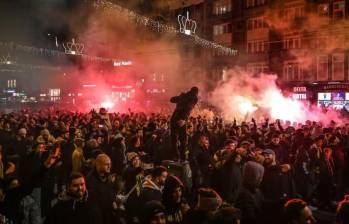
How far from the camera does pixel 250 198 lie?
4172 mm

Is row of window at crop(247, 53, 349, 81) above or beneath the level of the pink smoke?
above

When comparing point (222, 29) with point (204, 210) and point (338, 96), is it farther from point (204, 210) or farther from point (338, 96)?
point (204, 210)

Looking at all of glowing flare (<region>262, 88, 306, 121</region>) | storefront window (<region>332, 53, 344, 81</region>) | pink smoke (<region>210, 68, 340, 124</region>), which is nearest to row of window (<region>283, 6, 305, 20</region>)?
storefront window (<region>332, 53, 344, 81</region>)

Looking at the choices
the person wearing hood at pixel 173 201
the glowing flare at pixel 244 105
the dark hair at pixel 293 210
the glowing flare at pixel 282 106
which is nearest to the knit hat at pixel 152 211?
the person wearing hood at pixel 173 201

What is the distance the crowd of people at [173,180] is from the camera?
3762mm

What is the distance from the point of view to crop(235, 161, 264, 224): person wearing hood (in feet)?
13.3

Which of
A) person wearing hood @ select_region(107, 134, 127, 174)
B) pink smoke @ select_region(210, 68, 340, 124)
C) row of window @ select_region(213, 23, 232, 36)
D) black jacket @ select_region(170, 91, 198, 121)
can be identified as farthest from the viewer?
row of window @ select_region(213, 23, 232, 36)

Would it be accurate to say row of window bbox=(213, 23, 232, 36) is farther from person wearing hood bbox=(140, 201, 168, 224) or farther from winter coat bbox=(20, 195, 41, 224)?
person wearing hood bbox=(140, 201, 168, 224)

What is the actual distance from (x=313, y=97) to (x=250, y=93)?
471 cm

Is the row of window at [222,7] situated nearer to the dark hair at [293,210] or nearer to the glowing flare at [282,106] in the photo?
the glowing flare at [282,106]

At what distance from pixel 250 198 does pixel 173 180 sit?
0.90 m

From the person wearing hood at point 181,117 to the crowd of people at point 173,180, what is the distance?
3cm

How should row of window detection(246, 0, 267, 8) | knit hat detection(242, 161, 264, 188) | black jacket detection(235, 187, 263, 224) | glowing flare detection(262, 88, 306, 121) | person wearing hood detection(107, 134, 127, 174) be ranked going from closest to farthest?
black jacket detection(235, 187, 263, 224), knit hat detection(242, 161, 264, 188), person wearing hood detection(107, 134, 127, 174), glowing flare detection(262, 88, 306, 121), row of window detection(246, 0, 267, 8)

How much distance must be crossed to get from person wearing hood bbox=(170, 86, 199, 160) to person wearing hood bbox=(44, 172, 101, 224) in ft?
12.7
